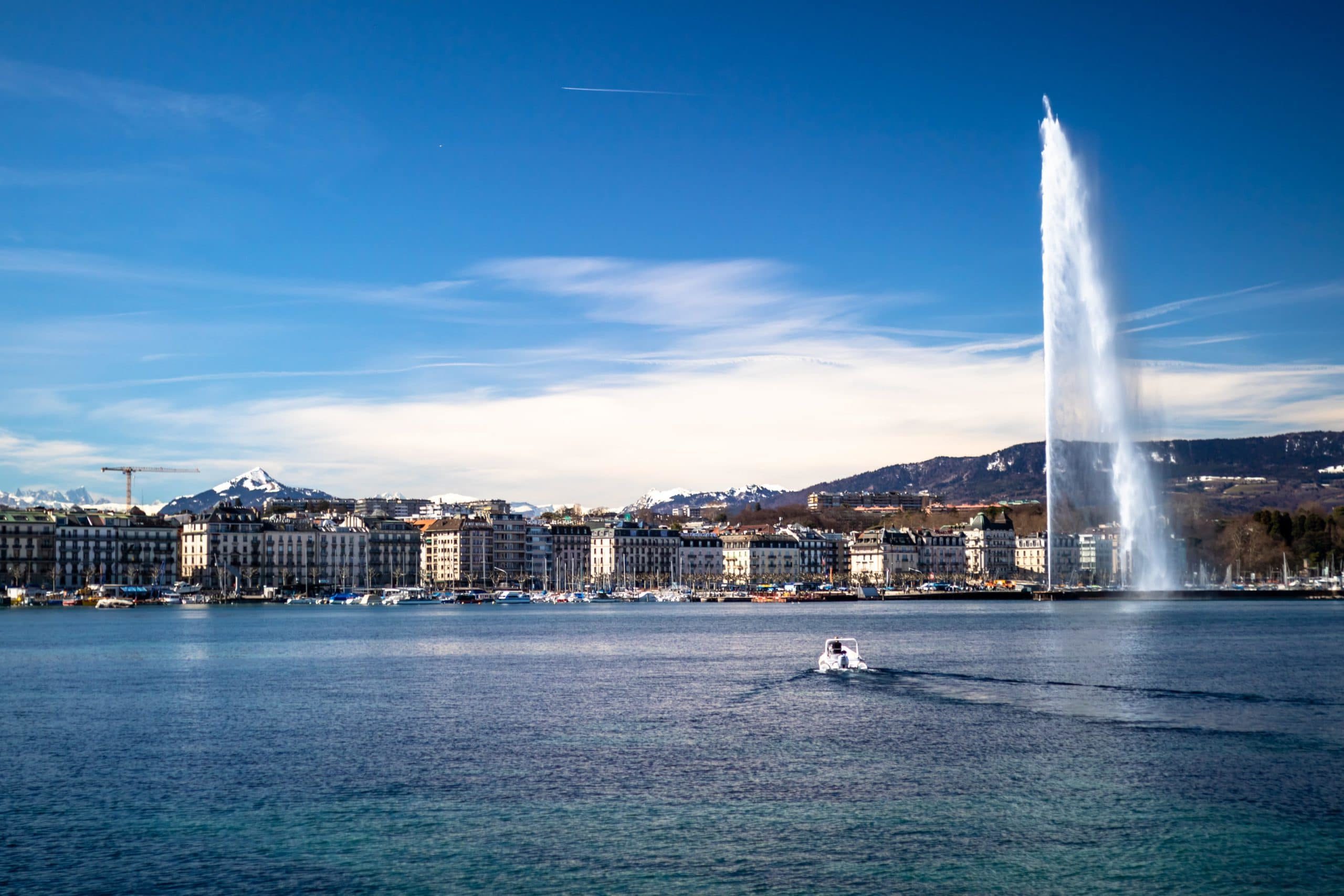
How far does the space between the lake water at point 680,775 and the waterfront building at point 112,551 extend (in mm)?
111837

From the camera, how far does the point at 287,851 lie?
864 inches

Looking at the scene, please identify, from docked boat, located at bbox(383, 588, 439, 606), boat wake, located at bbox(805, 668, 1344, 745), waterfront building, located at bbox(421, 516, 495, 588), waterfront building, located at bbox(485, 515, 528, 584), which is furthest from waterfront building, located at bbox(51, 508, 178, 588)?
boat wake, located at bbox(805, 668, 1344, 745)

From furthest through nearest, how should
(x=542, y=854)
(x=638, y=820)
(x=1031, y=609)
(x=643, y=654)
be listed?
(x=1031, y=609), (x=643, y=654), (x=638, y=820), (x=542, y=854)

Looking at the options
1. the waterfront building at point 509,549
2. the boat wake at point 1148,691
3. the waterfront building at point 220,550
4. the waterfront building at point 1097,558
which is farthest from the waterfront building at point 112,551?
the boat wake at point 1148,691

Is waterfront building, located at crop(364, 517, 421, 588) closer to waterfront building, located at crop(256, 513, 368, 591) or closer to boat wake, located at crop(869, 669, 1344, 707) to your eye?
waterfront building, located at crop(256, 513, 368, 591)

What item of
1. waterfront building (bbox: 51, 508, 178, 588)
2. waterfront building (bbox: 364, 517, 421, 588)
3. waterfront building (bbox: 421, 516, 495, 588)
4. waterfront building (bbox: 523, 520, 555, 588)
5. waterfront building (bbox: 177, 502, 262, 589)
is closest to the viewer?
waterfront building (bbox: 51, 508, 178, 588)

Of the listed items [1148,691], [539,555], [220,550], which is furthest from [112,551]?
[1148,691]

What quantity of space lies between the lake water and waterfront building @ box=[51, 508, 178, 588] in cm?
11184

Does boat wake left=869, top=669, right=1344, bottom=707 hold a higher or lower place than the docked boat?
higher

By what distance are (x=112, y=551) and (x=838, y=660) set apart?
13263cm

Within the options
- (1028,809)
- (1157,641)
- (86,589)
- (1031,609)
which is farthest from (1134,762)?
(86,589)

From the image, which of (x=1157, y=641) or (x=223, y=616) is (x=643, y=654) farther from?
(x=223, y=616)

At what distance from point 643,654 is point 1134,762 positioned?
114 ft

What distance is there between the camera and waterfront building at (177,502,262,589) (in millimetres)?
171250
